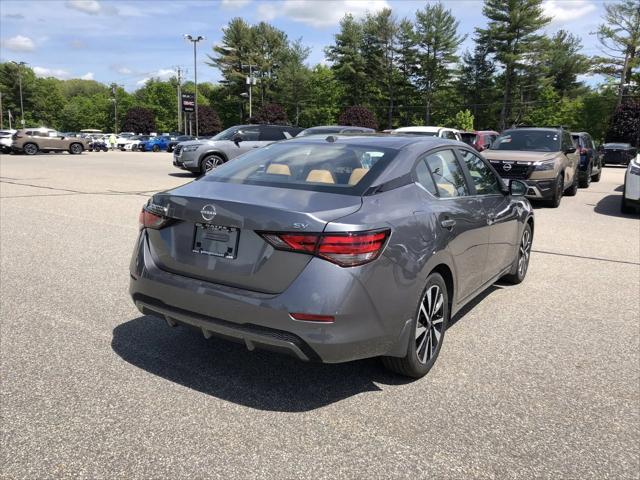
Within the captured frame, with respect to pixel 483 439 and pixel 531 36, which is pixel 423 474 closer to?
pixel 483 439

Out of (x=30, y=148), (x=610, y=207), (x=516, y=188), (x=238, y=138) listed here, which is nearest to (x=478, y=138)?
(x=610, y=207)

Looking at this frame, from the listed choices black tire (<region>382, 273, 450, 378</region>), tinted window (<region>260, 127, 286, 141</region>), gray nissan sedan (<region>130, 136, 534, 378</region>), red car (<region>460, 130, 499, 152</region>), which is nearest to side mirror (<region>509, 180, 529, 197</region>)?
gray nissan sedan (<region>130, 136, 534, 378</region>)

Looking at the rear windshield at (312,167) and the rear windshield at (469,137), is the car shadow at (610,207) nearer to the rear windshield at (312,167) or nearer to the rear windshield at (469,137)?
the rear windshield at (469,137)

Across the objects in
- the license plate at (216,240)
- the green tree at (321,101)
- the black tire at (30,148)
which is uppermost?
the green tree at (321,101)

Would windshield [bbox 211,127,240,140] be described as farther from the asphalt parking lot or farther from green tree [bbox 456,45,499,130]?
green tree [bbox 456,45,499,130]

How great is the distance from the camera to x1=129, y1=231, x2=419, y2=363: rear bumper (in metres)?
2.87

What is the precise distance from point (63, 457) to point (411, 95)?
2917 inches

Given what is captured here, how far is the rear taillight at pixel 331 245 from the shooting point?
286 cm

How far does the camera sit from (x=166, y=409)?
122 inches

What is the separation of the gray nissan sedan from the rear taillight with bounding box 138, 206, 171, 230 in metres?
0.01

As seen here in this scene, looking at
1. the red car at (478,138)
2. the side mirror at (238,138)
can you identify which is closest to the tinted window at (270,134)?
the side mirror at (238,138)

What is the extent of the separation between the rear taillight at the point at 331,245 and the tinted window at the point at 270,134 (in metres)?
16.0

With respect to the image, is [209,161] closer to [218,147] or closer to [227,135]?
[218,147]

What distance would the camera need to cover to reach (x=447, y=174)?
13.7 ft
